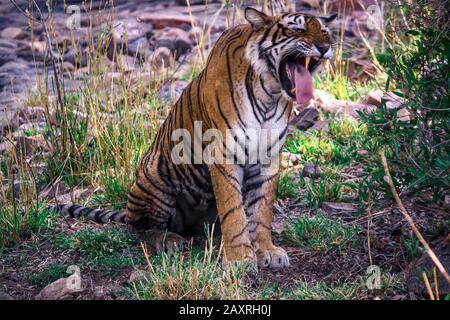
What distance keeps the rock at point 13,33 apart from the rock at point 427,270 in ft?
27.4

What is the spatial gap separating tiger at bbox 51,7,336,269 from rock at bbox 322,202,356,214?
75 centimetres

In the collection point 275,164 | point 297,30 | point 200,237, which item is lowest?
point 200,237

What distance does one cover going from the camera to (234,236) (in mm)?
4727

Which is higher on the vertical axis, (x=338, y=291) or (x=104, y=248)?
(x=338, y=291)

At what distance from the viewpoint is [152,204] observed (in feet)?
17.1

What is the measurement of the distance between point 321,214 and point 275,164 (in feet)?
2.44

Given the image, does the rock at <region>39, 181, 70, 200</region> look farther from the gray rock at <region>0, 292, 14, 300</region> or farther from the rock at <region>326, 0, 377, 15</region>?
the rock at <region>326, 0, 377, 15</region>

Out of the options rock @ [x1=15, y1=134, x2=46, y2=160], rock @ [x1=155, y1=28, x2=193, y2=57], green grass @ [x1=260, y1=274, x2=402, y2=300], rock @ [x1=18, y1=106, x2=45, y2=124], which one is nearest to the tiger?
green grass @ [x1=260, y1=274, x2=402, y2=300]

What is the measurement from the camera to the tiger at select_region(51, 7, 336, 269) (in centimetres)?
461

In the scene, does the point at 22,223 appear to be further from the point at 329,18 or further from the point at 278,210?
the point at 329,18

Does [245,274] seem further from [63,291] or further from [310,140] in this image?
[310,140]

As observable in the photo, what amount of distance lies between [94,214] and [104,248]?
1.67 feet

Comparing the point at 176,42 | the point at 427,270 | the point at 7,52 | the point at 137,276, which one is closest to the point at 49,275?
the point at 137,276

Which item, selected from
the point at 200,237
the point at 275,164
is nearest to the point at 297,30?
the point at 275,164
